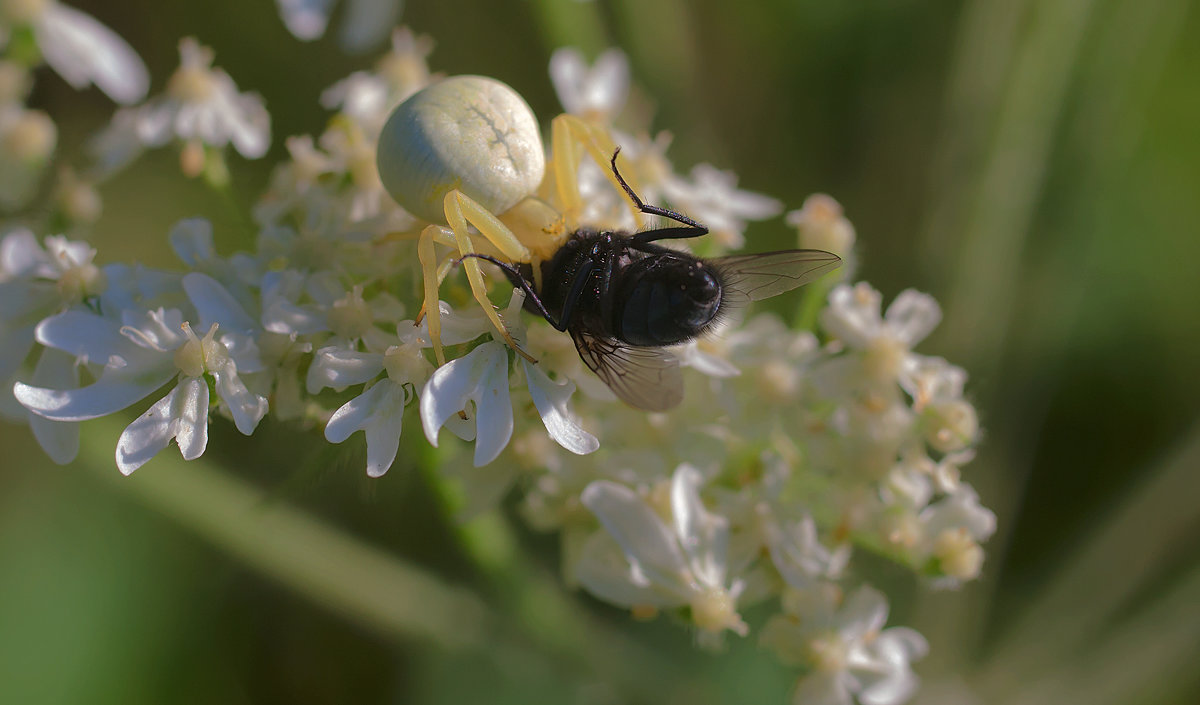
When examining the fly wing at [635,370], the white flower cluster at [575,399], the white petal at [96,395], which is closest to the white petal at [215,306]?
the white flower cluster at [575,399]

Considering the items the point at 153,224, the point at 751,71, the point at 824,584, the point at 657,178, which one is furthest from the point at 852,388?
the point at 153,224

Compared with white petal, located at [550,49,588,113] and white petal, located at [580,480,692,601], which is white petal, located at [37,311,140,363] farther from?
white petal, located at [550,49,588,113]

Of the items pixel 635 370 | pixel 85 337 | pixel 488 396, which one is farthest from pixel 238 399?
pixel 635 370

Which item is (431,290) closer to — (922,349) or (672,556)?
(672,556)

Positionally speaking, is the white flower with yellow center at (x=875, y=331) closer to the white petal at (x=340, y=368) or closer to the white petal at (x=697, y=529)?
the white petal at (x=697, y=529)

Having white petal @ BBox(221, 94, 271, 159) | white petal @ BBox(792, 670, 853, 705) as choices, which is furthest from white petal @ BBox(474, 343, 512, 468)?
white petal @ BBox(221, 94, 271, 159)

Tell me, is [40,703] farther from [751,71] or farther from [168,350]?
[751,71]
